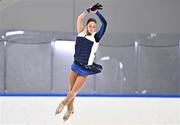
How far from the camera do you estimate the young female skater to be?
229 inches

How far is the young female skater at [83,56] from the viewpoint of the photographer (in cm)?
580

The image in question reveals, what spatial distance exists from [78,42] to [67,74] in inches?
23.8

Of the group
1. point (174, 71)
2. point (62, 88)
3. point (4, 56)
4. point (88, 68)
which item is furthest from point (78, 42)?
point (174, 71)

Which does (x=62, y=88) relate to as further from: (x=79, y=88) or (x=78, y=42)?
(x=78, y=42)
